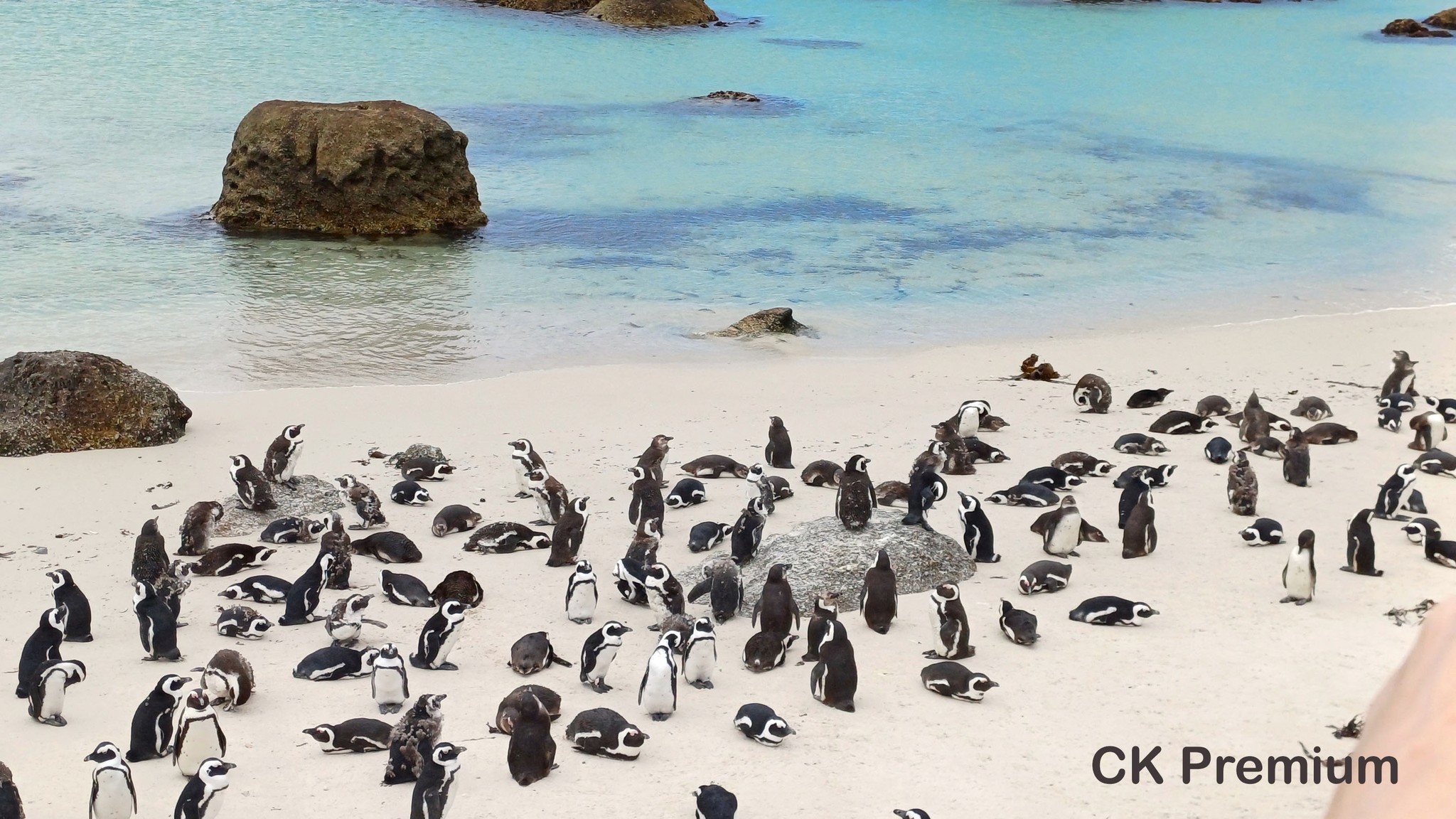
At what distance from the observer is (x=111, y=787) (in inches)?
215

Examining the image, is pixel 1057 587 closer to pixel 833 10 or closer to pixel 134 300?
pixel 134 300

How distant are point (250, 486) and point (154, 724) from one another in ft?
11.0

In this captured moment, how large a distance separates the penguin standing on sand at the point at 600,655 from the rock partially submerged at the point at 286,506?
325cm

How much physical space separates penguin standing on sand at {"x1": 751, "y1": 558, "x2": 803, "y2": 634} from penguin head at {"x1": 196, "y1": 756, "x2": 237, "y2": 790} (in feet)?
9.97

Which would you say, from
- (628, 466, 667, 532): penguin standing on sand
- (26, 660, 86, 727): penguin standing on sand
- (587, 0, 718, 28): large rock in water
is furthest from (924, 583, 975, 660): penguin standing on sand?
(587, 0, 718, 28): large rock in water

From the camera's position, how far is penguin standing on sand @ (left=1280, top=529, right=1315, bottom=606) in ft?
26.3

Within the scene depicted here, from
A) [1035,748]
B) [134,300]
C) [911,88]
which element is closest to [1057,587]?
[1035,748]

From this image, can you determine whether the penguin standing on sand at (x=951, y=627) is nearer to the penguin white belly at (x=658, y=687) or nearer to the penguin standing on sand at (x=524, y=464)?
the penguin white belly at (x=658, y=687)

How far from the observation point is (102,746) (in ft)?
18.1

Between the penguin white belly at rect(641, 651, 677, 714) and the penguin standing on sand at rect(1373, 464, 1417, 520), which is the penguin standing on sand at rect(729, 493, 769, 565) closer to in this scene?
the penguin white belly at rect(641, 651, 677, 714)

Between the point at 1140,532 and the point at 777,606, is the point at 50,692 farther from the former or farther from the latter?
the point at 1140,532

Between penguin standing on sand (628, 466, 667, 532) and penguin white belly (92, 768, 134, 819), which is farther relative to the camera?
penguin standing on sand (628, 466, 667, 532)

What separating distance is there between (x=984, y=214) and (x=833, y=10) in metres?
35.4

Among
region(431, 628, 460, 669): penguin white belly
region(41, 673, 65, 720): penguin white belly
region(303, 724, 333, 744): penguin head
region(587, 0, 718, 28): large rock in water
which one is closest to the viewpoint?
region(303, 724, 333, 744): penguin head
